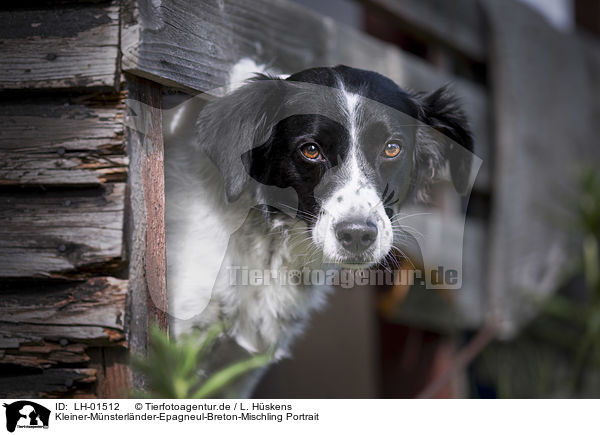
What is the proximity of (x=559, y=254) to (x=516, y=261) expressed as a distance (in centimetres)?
37

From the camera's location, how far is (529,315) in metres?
2.73

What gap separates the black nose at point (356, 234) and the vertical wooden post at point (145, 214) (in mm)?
334

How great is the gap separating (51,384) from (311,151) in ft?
2.05

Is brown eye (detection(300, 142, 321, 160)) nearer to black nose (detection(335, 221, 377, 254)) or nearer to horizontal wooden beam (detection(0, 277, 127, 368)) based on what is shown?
black nose (detection(335, 221, 377, 254))

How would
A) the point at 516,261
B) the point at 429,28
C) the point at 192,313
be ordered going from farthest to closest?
the point at 516,261 < the point at 429,28 < the point at 192,313

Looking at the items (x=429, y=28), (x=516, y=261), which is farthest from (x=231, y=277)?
(x=516, y=261)

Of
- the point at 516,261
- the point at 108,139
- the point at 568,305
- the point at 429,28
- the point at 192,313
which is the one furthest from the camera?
the point at 568,305

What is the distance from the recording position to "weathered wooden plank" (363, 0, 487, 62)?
86.7 inches

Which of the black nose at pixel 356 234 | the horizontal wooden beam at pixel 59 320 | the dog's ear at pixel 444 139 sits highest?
the dog's ear at pixel 444 139

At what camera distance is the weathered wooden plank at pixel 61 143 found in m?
1.11

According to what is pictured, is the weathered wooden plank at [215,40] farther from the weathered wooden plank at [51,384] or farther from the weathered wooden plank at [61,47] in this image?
the weathered wooden plank at [51,384]
